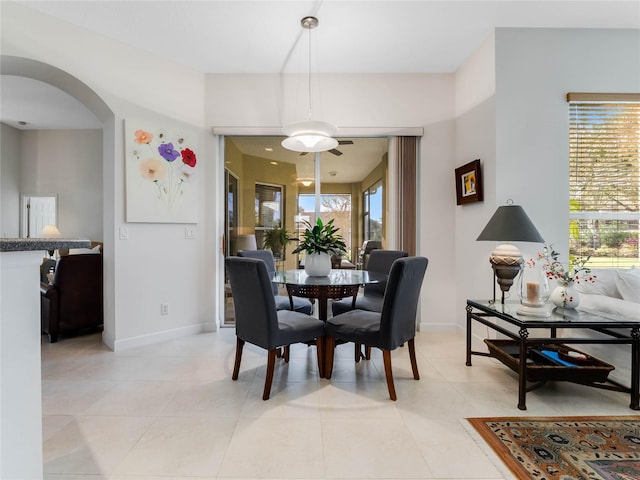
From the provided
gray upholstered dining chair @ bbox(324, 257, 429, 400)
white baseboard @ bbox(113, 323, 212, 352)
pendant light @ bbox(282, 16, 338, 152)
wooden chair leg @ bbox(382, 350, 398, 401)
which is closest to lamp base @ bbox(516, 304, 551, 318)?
gray upholstered dining chair @ bbox(324, 257, 429, 400)

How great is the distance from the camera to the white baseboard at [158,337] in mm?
2949

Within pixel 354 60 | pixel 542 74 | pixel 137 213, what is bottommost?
pixel 137 213

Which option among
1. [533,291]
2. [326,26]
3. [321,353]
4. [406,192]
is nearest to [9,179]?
[326,26]

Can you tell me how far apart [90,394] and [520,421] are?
2.72 m

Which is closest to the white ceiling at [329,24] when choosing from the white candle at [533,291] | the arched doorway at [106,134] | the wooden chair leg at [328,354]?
the arched doorway at [106,134]

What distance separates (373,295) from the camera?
3146 millimetres

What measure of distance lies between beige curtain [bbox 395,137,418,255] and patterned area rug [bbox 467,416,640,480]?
2.05 metres

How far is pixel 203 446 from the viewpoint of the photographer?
159 centimetres

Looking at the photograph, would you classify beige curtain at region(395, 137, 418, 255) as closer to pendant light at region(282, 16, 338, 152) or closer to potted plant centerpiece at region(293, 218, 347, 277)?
pendant light at region(282, 16, 338, 152)

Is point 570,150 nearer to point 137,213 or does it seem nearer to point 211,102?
point 211,102

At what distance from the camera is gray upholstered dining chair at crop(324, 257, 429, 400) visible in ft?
6.61

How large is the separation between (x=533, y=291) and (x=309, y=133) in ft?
6.57

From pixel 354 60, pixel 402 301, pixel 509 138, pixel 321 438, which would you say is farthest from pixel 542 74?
pixel 321 438

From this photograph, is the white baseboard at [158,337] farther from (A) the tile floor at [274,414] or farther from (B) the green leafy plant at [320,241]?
(B) the green leafy plant at [320,241]
